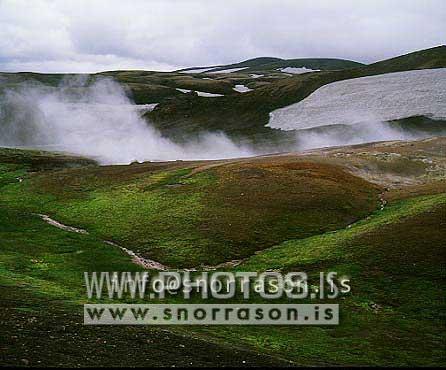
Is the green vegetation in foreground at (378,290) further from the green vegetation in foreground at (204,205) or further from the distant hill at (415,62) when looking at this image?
the distant hill at (415,62)

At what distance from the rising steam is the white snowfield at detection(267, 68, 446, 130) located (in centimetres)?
2213

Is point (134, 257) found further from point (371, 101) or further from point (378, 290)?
point (371, 101)

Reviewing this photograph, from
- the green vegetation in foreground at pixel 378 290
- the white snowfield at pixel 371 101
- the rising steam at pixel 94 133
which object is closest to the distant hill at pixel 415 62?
the white snowfield at pixel 371 101

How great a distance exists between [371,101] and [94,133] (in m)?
81.2

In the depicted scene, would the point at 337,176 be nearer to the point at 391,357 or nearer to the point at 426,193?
the point at 426,193

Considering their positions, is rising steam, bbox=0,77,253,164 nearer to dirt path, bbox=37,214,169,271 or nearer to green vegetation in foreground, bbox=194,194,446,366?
dirt path, bbox=37,214,169,271

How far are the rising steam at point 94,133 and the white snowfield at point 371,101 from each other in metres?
22.1

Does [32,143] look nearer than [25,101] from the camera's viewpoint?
→ Yes

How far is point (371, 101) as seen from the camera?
474ft

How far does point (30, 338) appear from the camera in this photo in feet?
71.0

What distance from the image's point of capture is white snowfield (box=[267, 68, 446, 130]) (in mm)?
135375

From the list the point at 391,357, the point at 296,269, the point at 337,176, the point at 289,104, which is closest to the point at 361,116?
the point at 289,104

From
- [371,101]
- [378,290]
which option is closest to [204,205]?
[378,290]

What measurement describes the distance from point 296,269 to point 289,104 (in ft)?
394
